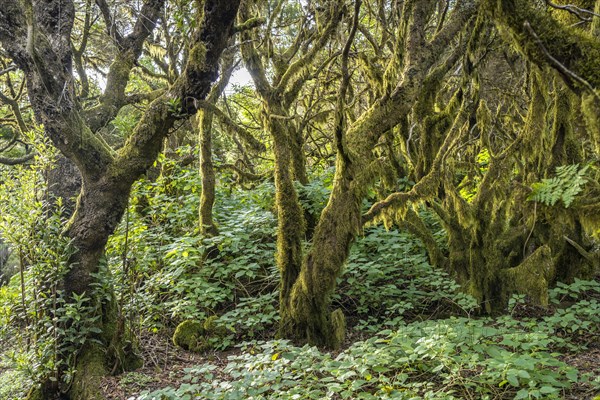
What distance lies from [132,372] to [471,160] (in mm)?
6124

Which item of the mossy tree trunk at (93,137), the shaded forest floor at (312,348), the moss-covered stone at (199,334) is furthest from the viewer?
the moss-covered stone at (199,334)

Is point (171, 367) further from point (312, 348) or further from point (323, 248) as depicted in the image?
point (323, 248)

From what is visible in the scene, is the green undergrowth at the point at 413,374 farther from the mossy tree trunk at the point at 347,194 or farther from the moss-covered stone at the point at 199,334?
the moss-covered stone at the point at 199,334

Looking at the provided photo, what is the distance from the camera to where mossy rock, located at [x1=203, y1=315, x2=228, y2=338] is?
5.57 meters

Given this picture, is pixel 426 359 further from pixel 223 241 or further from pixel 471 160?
pixel 471 160

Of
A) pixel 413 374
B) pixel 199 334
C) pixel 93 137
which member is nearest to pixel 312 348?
pixel 413 374

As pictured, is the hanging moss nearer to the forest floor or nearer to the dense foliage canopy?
the dense foliage canopy

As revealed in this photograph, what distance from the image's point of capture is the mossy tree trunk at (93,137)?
478 cm

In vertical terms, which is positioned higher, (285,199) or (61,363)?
(285,199)

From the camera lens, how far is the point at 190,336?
5488 mm

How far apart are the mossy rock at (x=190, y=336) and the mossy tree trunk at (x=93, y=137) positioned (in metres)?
0.82

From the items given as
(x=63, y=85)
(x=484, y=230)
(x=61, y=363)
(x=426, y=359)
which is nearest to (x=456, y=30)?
(x=484, y=230)

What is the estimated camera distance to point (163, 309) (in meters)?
6.09

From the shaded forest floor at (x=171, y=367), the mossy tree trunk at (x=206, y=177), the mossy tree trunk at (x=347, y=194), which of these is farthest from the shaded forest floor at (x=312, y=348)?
the mossy tree trunk at (x=347, y=194)
